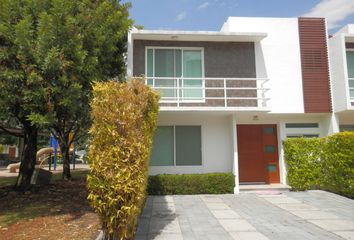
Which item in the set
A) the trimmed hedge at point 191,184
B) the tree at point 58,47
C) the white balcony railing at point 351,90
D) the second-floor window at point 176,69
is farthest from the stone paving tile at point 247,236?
the white balcony railing at point 351,90

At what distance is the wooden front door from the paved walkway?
2023 mm

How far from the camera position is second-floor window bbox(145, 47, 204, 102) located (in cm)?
1327

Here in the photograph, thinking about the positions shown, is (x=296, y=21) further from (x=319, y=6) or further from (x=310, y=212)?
(x=310, y=212)

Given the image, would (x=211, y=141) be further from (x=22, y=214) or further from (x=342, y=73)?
(x=22, y=214)

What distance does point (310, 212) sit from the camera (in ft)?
29.6

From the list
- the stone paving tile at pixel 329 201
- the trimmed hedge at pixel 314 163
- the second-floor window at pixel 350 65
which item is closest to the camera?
the stone paving tile at pixel 329 201

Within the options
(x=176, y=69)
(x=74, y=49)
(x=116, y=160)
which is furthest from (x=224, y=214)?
(x=176, y=69)

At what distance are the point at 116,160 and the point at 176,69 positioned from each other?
870 centimetres

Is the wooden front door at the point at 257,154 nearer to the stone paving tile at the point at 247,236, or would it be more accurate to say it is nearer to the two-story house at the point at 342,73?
the two-story house at the point at 342,73

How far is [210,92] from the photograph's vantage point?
43.2 feet

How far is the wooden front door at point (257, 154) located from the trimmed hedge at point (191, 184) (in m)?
1.91

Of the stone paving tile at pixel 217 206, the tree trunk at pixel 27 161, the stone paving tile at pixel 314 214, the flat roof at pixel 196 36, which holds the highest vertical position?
the flat roof at pixel 196 36

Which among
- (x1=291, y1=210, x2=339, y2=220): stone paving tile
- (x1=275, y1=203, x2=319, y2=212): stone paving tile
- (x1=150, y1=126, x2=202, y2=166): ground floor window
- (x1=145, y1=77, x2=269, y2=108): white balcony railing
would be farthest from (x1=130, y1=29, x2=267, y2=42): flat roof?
(x1=291, y1=210, x2=339, y2=220): stone paving tile

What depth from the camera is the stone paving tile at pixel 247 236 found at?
663cm
